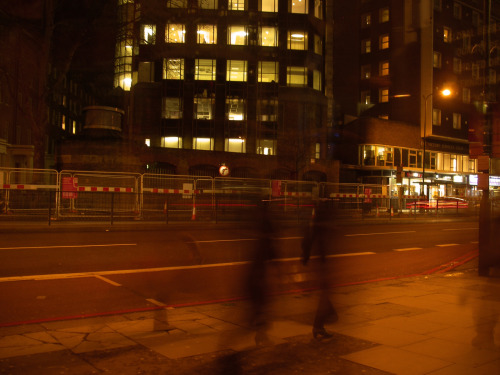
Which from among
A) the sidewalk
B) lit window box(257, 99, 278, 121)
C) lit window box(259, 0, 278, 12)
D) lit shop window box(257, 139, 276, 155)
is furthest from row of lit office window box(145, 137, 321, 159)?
the sidewalk

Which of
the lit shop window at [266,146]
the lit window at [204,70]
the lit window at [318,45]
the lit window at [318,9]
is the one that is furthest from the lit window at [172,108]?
the lit window at [318,9]

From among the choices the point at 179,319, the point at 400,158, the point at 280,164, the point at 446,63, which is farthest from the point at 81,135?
the point at 446,63

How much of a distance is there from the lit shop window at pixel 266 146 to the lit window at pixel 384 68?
57.5 ft

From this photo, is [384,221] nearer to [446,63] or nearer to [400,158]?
[400,158]

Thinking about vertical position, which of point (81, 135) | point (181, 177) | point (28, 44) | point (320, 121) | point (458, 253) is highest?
point (28, 44)

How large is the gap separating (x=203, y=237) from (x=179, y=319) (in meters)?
9.74

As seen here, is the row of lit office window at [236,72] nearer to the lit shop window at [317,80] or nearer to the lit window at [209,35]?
the lit shop window at [317,80]

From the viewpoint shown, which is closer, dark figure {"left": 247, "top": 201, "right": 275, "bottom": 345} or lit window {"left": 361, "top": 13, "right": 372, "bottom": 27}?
dark figure {"left": 247, "top": 201, "right": 275, "bottom": 345}

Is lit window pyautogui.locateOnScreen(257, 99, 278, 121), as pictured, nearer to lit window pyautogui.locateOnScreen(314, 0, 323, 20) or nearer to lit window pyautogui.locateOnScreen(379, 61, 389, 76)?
lit window pyautogui.locateOnScreen(314, 0, 323, 20)

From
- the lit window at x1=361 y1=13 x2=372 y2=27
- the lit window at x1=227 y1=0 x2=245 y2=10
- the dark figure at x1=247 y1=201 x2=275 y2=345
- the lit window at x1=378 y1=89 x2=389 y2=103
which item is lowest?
the dark figure at x1=247 y1=201 x2=275 y2=345

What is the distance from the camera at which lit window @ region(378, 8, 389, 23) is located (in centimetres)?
5362

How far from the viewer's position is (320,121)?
48688 millimetres

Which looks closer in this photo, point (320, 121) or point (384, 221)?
point (384, 221)

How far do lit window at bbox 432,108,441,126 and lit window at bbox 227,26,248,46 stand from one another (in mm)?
22695
